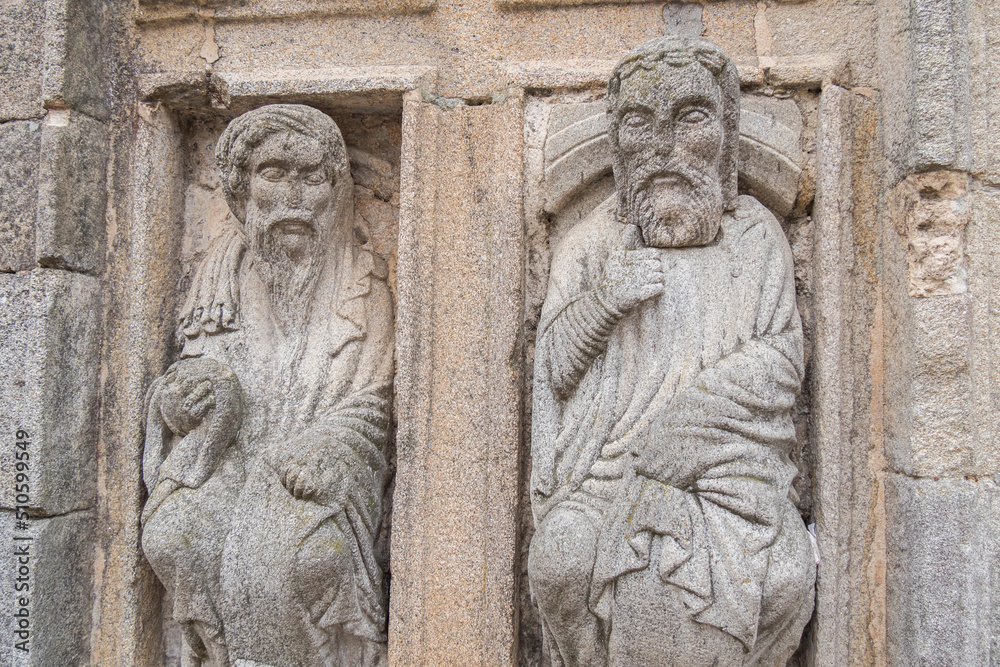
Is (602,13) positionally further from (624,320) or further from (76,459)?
(76,459)

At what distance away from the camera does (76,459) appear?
9.96ft

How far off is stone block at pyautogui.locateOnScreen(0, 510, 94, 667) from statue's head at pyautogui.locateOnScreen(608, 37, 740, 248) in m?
2.47

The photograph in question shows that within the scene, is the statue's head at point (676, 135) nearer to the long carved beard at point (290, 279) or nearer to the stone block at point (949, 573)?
the stone block at point (949, 573)

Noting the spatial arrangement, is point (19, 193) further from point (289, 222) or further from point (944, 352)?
point (944, 352)

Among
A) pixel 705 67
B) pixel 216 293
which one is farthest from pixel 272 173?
pixel 705 67

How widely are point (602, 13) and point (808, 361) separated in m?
1.50

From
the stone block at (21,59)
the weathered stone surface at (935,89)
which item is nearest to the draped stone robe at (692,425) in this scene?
the weathered stone surface at (935,89)

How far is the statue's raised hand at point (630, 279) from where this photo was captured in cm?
250

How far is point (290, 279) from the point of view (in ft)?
9.86

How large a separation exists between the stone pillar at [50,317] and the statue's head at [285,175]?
0.64 m

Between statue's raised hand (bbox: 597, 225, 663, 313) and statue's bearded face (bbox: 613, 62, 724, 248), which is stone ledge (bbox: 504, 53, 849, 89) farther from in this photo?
statue's raised hand (bbox: 597, 225, 663, 313)

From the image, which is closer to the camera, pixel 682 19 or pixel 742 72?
pixel 742 72

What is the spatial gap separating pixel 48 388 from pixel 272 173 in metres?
1.18

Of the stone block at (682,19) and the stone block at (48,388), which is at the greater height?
the stone block at (682,19)
